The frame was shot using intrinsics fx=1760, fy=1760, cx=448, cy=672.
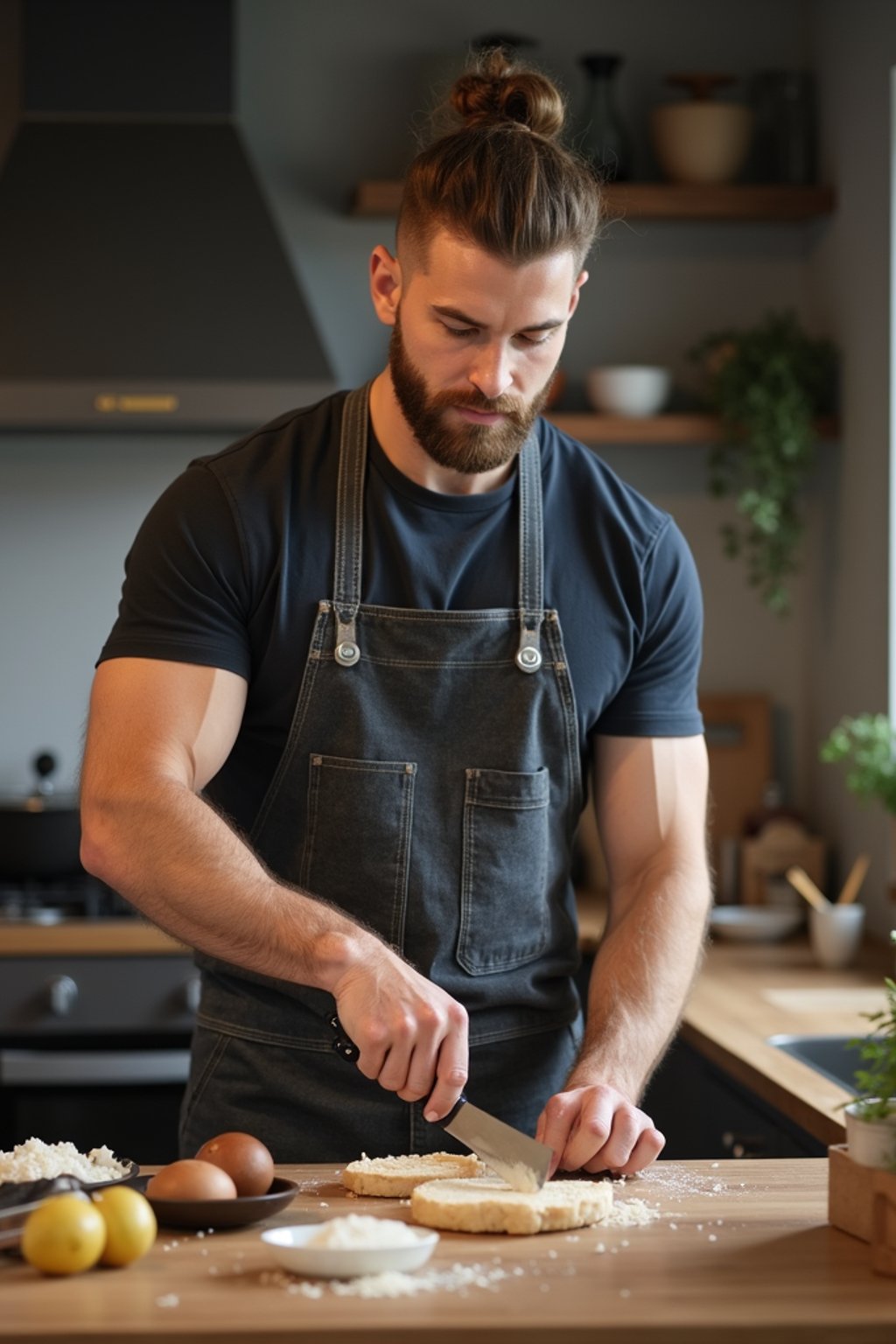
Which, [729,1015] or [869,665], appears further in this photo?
[869,665]

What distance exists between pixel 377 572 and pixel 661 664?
337 millimetres

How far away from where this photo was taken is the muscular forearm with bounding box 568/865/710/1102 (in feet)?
5.60

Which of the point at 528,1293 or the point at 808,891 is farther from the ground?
the point at 808,891

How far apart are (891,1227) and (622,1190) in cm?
29

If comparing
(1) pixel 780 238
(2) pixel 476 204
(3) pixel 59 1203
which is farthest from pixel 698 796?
(1) pixel 780 238

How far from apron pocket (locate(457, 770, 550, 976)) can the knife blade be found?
33 cm

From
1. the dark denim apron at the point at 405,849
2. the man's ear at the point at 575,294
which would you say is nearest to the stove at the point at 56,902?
the dark denim apron at the point at 405,849

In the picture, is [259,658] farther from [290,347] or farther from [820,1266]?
[290,347]

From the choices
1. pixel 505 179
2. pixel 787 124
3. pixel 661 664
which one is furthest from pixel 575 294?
pixel 787 124

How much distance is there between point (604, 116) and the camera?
3512mm

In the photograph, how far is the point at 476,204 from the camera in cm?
169

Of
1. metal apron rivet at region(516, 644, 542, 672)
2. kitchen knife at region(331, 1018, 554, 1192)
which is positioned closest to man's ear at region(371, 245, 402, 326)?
metal apron rivet at region(516, 644, 542, 672)

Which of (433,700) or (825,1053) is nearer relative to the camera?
(433,700)

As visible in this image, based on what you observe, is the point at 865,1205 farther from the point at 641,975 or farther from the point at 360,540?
the point at 360,540
